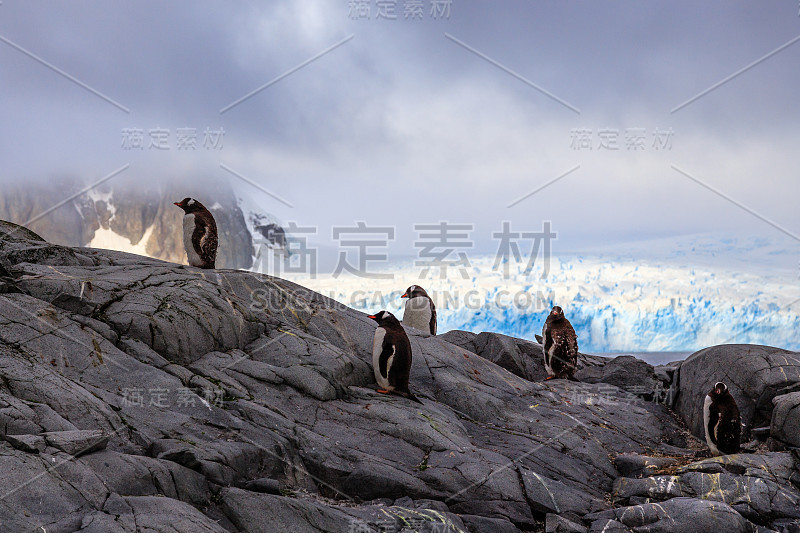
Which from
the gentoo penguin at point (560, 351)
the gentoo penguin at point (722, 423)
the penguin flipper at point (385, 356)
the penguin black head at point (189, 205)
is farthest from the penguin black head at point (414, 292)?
the gentoo penguin at point (722, 423)

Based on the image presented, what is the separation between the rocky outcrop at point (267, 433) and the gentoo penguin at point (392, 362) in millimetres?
321

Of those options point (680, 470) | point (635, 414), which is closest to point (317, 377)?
point (680, 470)

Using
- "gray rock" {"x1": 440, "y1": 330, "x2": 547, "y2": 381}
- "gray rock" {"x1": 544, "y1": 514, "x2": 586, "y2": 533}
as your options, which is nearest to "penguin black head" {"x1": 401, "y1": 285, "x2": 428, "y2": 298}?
"gray rock" {"x1": 440, "y1": 330, "x2": 547, "y2": 381}

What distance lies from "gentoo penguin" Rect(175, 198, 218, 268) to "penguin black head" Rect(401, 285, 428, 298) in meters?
6.13

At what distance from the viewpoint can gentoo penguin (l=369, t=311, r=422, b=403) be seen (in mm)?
10992

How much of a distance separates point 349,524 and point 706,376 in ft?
35.0

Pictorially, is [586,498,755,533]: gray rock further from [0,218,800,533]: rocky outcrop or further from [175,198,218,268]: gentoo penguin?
[175,198,218,268]: gentoo penguin

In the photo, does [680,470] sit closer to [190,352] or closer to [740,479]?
[740,479]

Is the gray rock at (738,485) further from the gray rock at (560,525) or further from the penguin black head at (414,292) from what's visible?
the penguin black head at (414,292)

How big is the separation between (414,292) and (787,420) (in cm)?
953

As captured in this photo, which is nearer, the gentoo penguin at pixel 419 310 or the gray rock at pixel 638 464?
the gray rock at pixel 638 464

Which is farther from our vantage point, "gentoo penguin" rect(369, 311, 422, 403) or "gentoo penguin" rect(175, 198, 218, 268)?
"gentoo penguin" rect(175, 198, 218, 268)

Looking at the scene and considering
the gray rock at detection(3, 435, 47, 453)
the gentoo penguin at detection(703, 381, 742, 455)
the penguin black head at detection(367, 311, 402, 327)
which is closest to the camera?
the gray rock at detection(3, 435, 47, 453)

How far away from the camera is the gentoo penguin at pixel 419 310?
17.2 m
